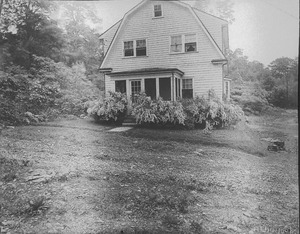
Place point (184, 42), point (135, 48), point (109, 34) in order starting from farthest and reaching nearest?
1. point (109, 34)
2. point (135, 48)
3. point (184, 42)

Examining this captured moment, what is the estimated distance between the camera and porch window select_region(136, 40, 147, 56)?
113 inches

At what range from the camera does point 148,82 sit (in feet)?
9.82

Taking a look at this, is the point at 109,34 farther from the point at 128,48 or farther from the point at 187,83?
the point at 187,83

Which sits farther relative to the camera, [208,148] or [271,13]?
[208,148]

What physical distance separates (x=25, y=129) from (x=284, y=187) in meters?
3.45

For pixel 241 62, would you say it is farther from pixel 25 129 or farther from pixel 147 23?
pixel 25 129

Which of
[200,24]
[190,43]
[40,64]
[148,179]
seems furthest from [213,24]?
[40,64]

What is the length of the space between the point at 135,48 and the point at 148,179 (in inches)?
66.0

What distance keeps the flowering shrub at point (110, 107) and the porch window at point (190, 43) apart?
38.6 inches

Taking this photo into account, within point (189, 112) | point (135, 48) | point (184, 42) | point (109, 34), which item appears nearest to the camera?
point (184, 42)

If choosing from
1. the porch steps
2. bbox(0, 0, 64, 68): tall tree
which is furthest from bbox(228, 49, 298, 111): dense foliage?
bbox(0, 0, 64, 68): tall tree

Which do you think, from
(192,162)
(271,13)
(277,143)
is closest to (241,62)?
(271,13)

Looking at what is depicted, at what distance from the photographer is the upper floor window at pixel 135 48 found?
286cm

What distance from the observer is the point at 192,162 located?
3037mm
